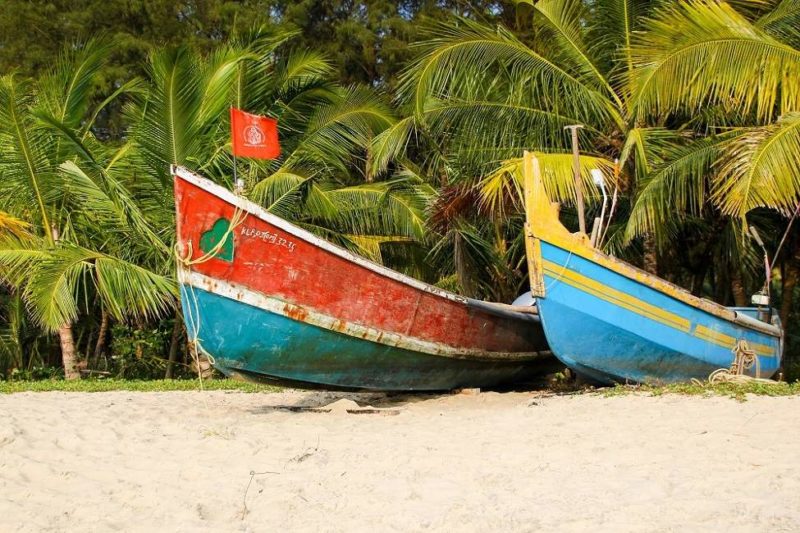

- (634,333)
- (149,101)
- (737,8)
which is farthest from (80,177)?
(737,8)

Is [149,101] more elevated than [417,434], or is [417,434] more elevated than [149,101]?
[149,101]

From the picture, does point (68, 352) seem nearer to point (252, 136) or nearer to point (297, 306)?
point (252, 136)

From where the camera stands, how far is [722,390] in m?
7.95

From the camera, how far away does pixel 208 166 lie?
41.0 ft

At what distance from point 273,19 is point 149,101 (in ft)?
22.9

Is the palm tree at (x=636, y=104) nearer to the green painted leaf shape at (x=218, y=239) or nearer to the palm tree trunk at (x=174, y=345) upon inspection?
the green painted leaf shape at (x=218, y=239)

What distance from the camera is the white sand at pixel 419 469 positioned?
4770mm

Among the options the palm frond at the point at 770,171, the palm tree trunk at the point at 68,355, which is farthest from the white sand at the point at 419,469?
the palm tree trunk at the point at 68,355

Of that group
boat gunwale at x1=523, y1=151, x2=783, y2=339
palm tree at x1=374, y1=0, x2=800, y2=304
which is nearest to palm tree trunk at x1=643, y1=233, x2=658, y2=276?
palm tree at x1=374, y1=0, x2=800, y2=304

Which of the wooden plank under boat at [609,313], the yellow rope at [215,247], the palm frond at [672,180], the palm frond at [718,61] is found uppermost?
the palm frond at [718,61]

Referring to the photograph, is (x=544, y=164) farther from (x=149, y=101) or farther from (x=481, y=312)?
(x=149, y=101)

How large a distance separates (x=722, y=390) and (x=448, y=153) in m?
6.49

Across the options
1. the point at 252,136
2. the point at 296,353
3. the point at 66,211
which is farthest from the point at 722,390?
the point at 66,211

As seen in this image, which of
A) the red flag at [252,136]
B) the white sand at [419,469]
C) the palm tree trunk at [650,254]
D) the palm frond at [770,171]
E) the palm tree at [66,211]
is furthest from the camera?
the palm tree at [66,211]
